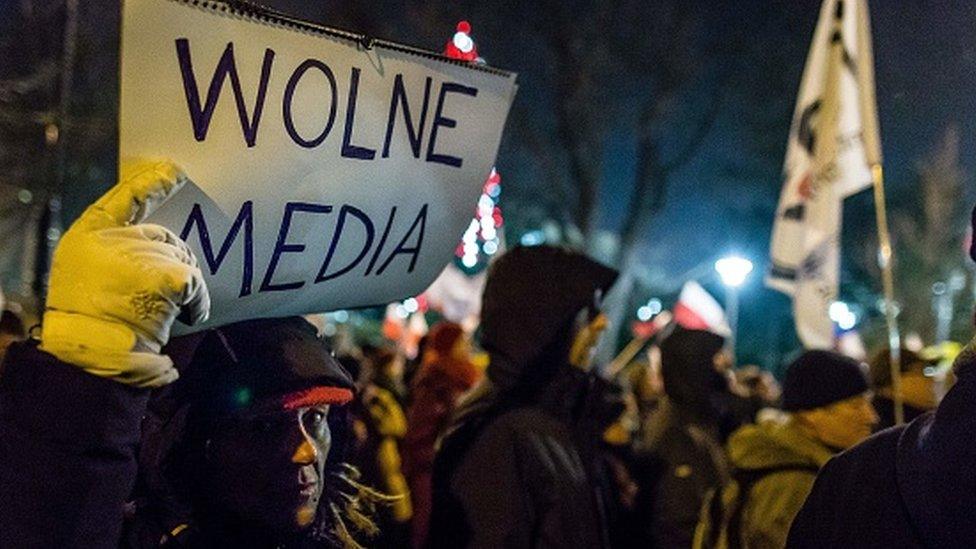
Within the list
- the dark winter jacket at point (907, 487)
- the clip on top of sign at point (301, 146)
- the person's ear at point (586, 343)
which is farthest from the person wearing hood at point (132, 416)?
the person's ear at point (586, 343)

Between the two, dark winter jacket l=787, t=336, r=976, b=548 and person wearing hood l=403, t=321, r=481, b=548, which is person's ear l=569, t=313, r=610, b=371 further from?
person wearing hood l=403, t=321, r=481, b=548

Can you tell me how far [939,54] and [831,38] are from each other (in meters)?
1.81

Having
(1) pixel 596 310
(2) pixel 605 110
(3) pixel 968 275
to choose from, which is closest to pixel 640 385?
(1) pixel 596 310

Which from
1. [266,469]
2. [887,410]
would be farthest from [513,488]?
[887,410]

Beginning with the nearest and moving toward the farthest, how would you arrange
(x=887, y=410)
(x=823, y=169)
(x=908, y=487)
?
(x=908, y=487) < (x=887, y=410) < (x=823, y=169)

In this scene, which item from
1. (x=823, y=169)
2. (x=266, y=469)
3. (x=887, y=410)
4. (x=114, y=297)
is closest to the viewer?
(x=114, y=297)

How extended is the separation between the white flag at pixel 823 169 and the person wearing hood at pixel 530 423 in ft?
6.84

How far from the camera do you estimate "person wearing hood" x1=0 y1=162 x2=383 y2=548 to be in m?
1.73

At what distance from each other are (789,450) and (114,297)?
2.84 m

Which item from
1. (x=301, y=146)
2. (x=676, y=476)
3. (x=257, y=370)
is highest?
(x=301, y=146)

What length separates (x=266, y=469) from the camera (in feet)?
7.41

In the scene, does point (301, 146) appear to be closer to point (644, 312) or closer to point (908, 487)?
point (908, 487)

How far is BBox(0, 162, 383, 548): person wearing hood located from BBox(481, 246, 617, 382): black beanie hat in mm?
2037

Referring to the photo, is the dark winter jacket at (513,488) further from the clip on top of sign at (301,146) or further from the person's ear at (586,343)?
the clip on top of sign at (301,146)
